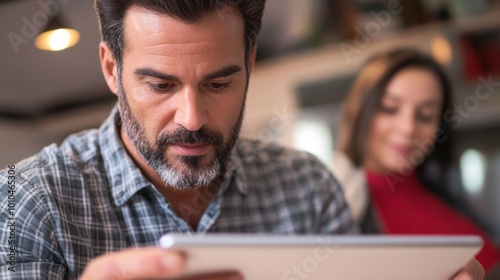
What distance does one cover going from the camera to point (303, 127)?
2650 millimetres

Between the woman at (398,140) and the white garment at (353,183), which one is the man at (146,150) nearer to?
the white garment at (353,183)

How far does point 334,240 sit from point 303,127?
2023 mm

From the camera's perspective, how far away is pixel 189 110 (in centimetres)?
77

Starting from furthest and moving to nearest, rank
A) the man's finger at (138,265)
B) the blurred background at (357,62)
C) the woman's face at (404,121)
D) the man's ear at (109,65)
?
the blurred background at (357,62) → the woman's face at (404,121) → the man's ear at (109,65) → the man's finger at (138,265)

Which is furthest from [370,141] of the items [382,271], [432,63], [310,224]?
[382,271]

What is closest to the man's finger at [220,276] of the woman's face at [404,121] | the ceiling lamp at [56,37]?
the ceiling lamp at [56,37]

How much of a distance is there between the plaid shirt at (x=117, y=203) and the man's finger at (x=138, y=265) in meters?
0.15

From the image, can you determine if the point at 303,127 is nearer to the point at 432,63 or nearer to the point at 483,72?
the point at 483,72

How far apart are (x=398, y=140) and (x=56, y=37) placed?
37.4 inches

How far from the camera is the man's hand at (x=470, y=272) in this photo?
79 cm

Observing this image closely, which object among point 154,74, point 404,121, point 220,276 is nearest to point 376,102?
point 404,121

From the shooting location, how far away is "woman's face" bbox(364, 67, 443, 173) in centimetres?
164

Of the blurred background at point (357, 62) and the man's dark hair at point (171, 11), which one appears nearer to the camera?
the man's dark hair at point (171, 11)

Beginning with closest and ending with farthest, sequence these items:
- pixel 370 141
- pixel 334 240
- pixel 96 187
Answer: pixel 334 240
pixel 96 187
pixel 370 141
